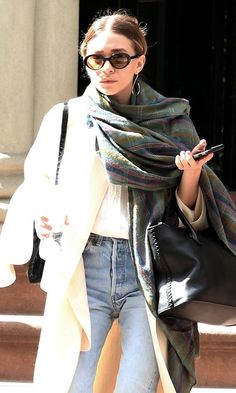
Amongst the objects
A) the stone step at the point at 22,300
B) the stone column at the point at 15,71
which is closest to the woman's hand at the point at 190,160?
the stone step at the point at 22,300

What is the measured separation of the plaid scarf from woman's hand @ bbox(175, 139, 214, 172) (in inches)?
3.9

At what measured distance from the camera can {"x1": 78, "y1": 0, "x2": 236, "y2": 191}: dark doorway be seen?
345 inches

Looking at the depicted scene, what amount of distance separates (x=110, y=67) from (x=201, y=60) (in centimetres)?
563

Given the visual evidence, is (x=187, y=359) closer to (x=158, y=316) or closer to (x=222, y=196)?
(x=158, y=316)


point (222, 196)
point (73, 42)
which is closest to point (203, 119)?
point (73, 42)

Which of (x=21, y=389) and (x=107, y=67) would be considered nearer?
(x=107, y=67)

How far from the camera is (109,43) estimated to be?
3318 millimetres

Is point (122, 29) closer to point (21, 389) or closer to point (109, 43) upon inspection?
point (109, 43)

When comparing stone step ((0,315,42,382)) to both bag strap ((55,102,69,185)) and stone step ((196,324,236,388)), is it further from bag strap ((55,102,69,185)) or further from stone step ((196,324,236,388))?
bag strap ((55,102,69,185))

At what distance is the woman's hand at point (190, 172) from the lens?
3.14m

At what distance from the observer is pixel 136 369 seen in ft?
10.4

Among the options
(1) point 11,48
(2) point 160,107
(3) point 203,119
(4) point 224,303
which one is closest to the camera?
(4) point 224,303

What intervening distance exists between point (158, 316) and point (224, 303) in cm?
22

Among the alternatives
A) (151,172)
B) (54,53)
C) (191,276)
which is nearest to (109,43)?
(151,172)
